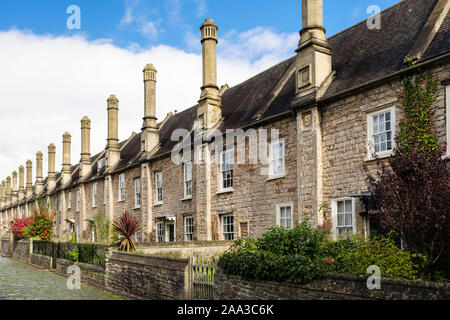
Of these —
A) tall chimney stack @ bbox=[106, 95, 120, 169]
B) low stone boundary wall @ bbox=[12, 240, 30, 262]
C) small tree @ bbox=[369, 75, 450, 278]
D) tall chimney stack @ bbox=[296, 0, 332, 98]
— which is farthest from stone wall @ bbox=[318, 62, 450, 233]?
low stone boundary wall @ bbox=[12, 240, 30, 262]

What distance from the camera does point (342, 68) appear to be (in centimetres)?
1627

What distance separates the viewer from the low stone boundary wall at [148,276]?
463 inches

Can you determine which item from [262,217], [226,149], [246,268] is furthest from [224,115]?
[246,268]

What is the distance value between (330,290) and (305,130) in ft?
27.4

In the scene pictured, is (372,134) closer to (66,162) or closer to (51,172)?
(66,162)

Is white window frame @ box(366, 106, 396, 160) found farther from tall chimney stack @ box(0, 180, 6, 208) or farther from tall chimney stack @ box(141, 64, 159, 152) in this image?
tall chimney stack @ box(0, 180, 6, 208)

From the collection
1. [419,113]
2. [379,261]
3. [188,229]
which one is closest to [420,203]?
[379,261]

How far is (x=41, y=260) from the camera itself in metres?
25.1

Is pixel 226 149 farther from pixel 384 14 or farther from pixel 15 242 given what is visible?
pixel 15 242

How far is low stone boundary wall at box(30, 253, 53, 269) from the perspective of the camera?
926 inches

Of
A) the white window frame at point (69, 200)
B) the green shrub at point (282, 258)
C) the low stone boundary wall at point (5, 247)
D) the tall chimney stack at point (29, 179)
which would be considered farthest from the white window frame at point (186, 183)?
the tall chimney stack at point (29, 179)

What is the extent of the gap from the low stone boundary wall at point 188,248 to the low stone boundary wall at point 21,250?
16.2 metres

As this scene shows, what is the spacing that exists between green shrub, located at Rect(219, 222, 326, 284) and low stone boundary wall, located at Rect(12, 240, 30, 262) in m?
22.3

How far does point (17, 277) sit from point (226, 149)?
10.7m
